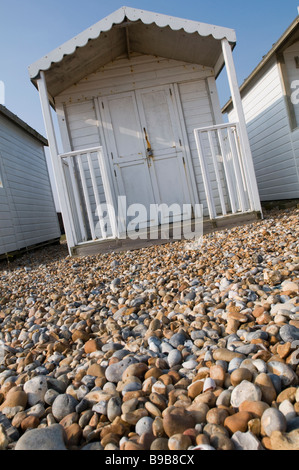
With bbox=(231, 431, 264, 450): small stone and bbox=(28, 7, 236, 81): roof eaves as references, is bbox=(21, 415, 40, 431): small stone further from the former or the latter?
bbox=(28, 7, 236, 81): roof eaves

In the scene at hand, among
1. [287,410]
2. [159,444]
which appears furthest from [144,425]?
[287,410]

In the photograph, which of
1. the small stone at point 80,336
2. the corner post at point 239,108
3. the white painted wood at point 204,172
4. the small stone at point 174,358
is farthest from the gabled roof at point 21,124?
the small stone at point 174,358

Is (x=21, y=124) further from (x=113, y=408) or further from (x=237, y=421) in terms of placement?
(x=237, y=421)

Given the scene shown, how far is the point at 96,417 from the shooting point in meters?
1.16

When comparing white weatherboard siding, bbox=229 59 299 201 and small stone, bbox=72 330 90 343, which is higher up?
white weatherboard siding, bbox=229 59 299 201

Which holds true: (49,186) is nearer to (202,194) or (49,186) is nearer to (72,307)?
(202,194)

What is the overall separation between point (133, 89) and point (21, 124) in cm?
423

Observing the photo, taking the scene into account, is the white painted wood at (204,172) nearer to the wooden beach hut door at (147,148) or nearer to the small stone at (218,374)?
the wooden beach hut door at (147,148)

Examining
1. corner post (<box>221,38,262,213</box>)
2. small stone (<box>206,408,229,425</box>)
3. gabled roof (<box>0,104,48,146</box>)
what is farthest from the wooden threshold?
gabled roof (<box>0,104,48,146</box>)

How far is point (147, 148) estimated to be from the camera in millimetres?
5656

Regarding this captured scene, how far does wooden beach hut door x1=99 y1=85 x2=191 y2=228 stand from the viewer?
566 centimetres

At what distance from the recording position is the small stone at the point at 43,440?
1.02 metres

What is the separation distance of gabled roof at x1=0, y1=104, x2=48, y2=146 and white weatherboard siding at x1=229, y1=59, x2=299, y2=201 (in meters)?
5.89
